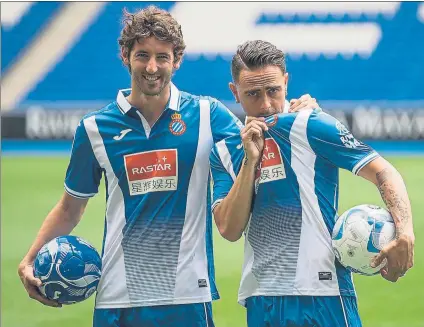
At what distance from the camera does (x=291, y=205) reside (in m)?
3.99

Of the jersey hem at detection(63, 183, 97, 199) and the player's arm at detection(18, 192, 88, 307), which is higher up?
the jersey hem at detection(63, 183, 97, 199)

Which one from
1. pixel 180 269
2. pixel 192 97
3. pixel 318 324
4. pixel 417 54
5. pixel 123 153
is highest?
pixel 417 54

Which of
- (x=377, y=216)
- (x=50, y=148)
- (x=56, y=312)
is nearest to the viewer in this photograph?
(x=377, y=216)

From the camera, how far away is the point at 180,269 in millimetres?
4312

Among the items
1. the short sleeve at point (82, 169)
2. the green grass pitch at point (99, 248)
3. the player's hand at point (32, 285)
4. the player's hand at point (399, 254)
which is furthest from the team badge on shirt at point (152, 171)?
the green grass pitch at point (99, 248)

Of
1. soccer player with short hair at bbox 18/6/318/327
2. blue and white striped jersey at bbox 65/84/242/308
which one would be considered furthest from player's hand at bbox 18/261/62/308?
blue and white striped jersey at bbox 65/84/242/308

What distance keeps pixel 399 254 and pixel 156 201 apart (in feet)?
3.88

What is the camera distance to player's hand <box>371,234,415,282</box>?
3.66 meters

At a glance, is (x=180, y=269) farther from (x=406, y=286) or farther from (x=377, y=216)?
(x=406, y=286)

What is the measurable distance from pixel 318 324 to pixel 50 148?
13.2 metres

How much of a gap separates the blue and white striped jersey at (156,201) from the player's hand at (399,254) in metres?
0.96

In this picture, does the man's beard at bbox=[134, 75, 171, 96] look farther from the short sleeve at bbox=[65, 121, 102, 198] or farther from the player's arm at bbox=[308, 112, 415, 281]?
the player's arm at bbox=[308, 112, 415, 281]

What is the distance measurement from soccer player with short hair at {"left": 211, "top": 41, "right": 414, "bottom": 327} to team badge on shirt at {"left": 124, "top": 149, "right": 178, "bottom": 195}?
1.02 feet

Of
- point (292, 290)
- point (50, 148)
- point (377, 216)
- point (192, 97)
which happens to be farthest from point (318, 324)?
point (50, 148)
